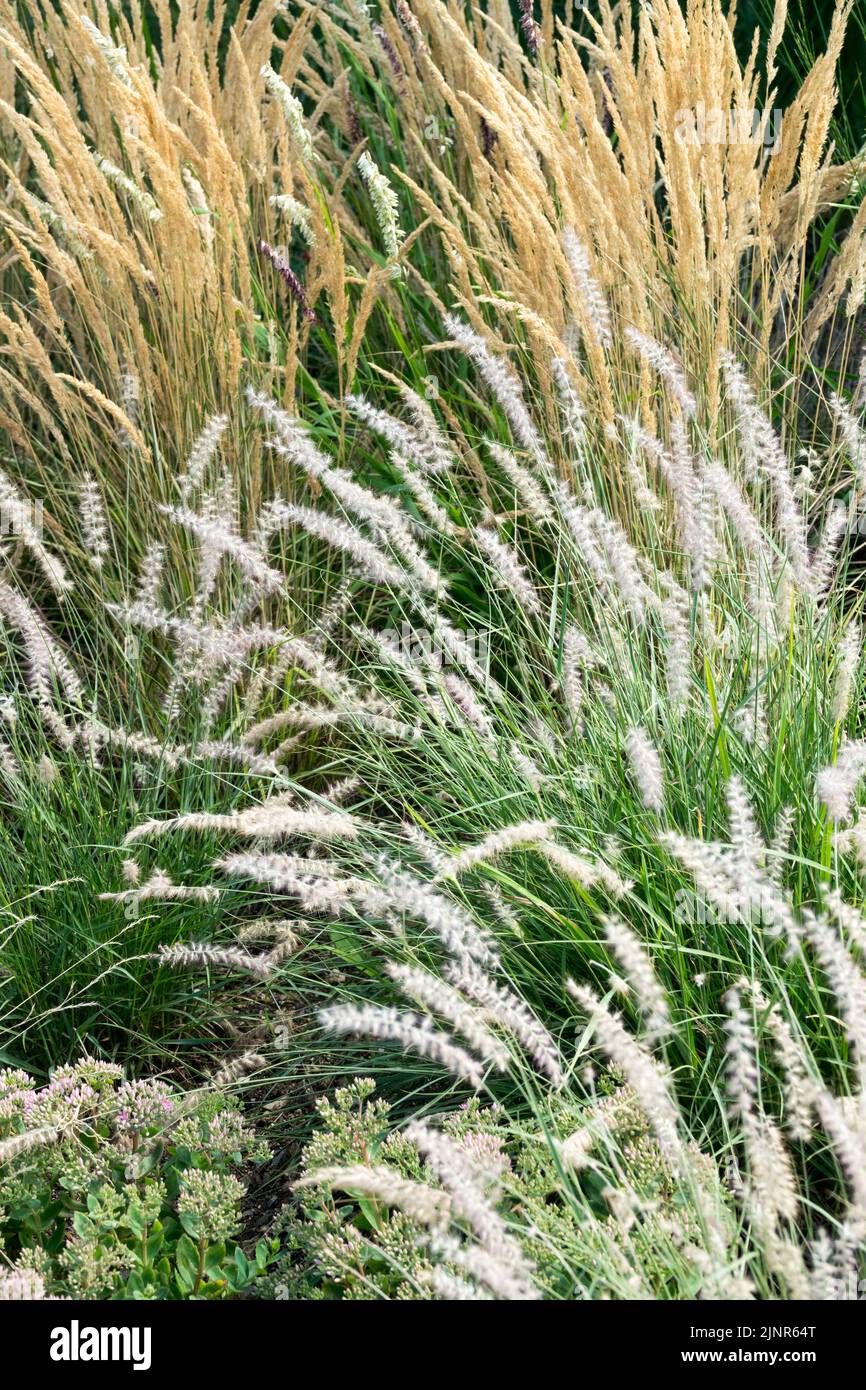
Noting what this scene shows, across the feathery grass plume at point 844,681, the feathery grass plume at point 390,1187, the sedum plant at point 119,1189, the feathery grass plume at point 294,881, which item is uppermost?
the feathery grass plume at point 844,681

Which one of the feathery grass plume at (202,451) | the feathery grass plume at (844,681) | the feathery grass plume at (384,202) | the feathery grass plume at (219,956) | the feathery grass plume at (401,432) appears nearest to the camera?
the feathery grass plume at (844,681)

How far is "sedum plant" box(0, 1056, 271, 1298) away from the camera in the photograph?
1.53m

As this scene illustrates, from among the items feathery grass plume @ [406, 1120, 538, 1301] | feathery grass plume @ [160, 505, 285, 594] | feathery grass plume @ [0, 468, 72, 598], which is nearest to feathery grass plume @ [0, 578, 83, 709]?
feathery grass plume @ [0, 468, 72, 598]

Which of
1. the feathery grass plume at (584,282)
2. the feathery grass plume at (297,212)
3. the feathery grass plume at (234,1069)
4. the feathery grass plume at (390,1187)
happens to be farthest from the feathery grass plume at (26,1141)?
the feathery grass plume at (297,212)

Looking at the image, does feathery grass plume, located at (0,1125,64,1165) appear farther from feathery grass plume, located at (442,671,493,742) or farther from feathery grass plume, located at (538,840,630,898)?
feathery grass plume, located at (442,671,493,742)

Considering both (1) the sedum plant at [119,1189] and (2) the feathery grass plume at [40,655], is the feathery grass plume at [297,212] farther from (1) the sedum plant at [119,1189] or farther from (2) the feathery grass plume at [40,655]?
(1) the sedum plant at [119,1189]

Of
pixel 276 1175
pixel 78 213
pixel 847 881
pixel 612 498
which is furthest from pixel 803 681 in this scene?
pixel 78 213

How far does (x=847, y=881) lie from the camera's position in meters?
1.69

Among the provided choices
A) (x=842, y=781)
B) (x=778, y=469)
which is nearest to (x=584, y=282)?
(x=778, y=469)

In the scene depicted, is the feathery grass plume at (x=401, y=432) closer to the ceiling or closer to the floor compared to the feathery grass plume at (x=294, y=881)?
closer to the ceiling

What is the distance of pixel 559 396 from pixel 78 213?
1018 millimetres

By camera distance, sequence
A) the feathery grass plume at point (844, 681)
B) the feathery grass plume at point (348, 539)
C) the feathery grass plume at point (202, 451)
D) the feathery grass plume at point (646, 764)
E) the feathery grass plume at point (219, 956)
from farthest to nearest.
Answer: the feathery grass plume at point (202, 451) < the feathery grass plume at point (348, 539) < the feathery grass plume at point (219, 956) < the feathery grass plume at point (844, 681) < the feathery grass plume at point (646, 764)

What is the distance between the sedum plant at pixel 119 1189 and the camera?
1534 mm

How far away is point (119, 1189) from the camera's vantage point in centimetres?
173
